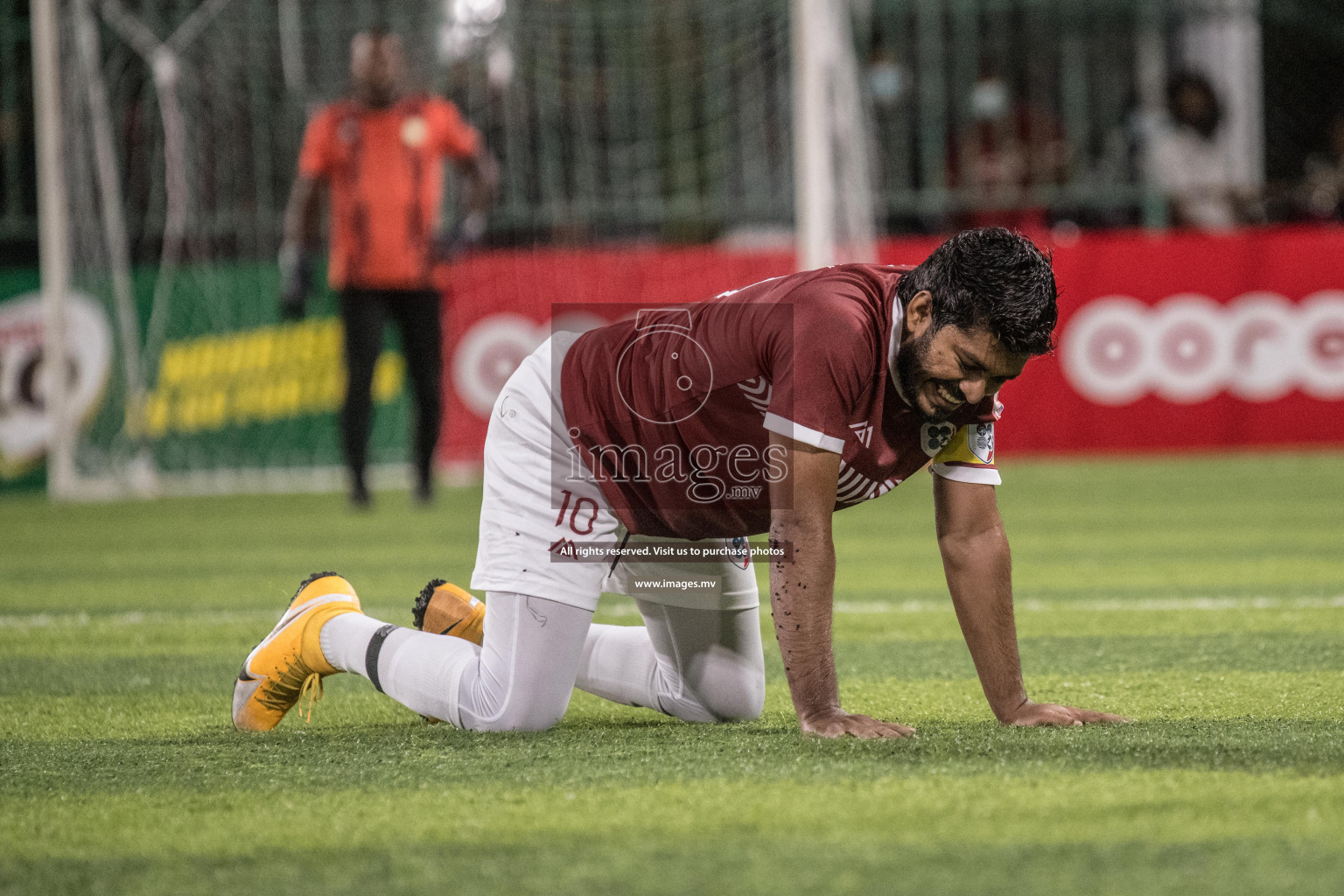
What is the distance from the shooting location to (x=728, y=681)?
3229mm

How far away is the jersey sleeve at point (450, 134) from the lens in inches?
328

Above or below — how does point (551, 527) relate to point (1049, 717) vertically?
above

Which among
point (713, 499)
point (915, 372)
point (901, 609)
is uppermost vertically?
point (915, 372)

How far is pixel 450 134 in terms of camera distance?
27.3 ft

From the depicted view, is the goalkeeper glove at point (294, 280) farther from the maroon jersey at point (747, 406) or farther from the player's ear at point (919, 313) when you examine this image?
the player's ear at point (919, 313)

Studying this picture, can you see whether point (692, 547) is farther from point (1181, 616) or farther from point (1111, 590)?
point (1111, 590)

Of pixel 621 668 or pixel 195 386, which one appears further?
pixel 195 386

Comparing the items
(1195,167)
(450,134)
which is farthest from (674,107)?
(1195,167)

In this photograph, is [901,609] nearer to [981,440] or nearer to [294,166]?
[981,440]

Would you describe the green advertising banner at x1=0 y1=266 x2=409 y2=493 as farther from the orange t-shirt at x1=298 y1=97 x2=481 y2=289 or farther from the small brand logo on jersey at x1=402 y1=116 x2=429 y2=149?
the small brand logo on jersey at x1=402 y1=116 x2=429 y2=149

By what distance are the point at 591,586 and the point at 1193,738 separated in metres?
1.10

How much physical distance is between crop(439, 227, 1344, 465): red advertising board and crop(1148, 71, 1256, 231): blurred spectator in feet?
2.51

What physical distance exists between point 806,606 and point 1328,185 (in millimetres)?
9530

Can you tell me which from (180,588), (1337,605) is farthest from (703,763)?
(180,588)
